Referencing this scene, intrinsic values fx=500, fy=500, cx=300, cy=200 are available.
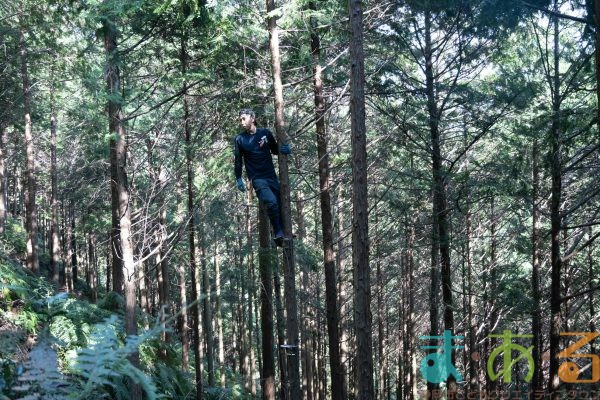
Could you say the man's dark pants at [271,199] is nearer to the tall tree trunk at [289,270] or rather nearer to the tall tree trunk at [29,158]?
the tall tree trunk at [289,270]

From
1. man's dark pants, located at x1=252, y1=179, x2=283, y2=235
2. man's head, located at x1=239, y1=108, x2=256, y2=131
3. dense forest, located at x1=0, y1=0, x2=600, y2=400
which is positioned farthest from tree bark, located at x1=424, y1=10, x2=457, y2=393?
man's head, located at x1=239, y1=108, x2=256, y2=131

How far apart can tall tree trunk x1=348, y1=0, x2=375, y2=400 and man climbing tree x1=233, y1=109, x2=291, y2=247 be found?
1431 millimetres

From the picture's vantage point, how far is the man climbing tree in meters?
8.18

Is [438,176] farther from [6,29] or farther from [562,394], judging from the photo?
[6,29]

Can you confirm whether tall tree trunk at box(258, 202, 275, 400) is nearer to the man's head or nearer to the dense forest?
the dense forest

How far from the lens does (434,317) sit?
504 inches

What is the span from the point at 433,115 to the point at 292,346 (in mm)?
6919

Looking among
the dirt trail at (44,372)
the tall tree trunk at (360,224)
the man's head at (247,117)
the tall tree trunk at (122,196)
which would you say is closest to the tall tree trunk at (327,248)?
the man's head at (247,117)

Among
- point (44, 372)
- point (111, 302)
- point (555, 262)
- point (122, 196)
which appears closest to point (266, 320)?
point (111, 302)

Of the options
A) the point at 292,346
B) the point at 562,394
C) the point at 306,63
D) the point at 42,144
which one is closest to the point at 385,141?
the point at 306,63

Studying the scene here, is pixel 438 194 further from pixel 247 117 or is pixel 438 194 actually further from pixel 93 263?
pixel 93 263

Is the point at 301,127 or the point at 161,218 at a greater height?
the point at 301,127

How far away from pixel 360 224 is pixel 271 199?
1710 mm

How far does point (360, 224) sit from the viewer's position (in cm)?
718
